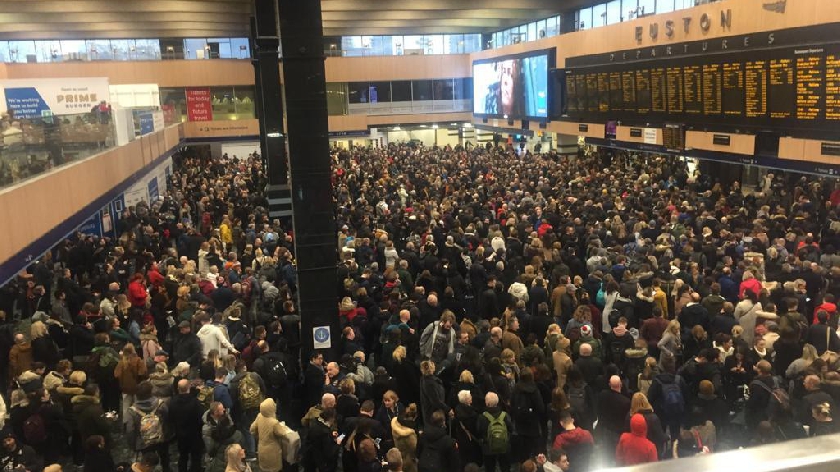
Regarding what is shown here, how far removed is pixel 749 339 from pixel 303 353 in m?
5.81

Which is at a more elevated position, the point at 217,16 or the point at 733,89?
the point at 217,16

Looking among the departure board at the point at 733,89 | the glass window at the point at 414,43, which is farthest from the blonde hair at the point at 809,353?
the glass window at the point at 414,43

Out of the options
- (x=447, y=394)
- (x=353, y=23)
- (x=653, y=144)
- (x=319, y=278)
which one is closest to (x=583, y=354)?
(x=447, y=394)

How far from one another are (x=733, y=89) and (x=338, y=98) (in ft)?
91.3

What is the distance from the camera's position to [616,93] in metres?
22.0

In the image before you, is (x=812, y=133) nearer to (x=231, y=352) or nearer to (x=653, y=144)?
(x=653, y=144)

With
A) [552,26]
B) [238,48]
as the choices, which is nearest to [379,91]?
A: [238,48]

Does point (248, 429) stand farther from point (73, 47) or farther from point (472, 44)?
point (472, 44)

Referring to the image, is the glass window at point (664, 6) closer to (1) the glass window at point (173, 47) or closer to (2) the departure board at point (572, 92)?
(2) the departure board at point (572, 92)

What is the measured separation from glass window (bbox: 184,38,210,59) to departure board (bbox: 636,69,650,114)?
2946 centimetres

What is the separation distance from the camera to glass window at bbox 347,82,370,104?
135 feet

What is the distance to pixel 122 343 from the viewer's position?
30.8 ft

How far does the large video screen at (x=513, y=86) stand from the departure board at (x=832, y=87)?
14.8 metres

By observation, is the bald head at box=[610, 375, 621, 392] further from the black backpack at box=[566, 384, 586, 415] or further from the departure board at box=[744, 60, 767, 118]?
the departure board at box=[744, 60, 767, 118]
